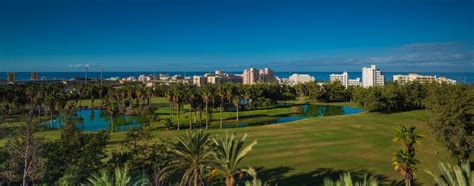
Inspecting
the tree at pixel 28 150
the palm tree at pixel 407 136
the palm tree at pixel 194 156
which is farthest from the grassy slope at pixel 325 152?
the tree at pixel 28 150

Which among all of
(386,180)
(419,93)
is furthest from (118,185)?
(419,93)

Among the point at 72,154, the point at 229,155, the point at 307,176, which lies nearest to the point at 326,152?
the point at 307,176

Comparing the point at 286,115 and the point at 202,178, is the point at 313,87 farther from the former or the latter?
the point at 202,178

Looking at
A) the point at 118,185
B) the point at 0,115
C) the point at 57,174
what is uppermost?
the point at 0,115

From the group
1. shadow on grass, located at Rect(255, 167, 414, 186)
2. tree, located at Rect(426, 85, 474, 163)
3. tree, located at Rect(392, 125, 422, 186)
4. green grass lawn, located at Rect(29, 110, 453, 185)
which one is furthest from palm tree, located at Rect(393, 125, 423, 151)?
tree, located at Rect(426, 85, 474, 163)

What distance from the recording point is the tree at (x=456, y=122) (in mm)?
43781

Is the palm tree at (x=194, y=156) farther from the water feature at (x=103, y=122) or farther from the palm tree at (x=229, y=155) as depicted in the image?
the water feature at (x=103, y=122)

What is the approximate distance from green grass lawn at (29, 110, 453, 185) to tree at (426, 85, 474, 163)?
124 inches

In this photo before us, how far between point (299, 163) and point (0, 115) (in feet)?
100

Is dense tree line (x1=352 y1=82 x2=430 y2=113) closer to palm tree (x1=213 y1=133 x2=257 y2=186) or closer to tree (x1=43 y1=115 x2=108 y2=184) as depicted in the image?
palm tree (x1=213 y1=133 x2=257 y2=186)

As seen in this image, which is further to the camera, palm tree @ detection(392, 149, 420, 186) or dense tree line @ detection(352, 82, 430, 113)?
dense tree line @ detection(352, 82, 430, 113)

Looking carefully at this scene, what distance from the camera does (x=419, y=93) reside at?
11881 centimetres

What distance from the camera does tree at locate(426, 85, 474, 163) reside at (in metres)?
43.8

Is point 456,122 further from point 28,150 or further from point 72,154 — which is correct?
point 28,150
